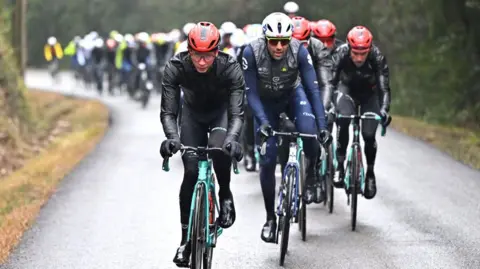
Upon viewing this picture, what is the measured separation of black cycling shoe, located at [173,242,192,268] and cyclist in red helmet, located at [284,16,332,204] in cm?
216

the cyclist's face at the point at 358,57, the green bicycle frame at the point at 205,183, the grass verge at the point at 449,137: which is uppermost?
the cyclist's face at the point at 358,57

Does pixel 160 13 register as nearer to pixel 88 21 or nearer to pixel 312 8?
pixel 88 21

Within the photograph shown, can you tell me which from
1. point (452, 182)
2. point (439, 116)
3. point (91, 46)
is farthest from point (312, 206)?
point (91, 46)

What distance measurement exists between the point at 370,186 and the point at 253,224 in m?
1.32

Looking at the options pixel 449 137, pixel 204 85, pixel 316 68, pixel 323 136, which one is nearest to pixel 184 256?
pixel 204 85

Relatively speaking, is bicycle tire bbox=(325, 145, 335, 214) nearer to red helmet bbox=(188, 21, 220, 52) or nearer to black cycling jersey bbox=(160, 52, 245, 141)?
black cycling jersey bbox=(160, 52, 245, 141)

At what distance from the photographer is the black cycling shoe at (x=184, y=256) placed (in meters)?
8.06

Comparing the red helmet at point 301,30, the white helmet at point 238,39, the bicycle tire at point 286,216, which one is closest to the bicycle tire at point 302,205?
the bicycle tire at point 286,216

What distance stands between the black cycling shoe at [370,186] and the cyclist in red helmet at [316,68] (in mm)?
1011

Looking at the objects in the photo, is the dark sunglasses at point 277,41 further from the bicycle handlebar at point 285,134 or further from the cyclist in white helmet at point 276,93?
the bicycle handlebar at point 285,134

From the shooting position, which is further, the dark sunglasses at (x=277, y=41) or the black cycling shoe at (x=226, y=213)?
the dark sunglasses at (x=277, y=41)

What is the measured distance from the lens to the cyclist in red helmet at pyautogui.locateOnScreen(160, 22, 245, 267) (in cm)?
789

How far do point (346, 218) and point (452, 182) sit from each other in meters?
3.22

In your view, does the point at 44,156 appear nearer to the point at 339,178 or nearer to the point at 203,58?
the point at 339,178
